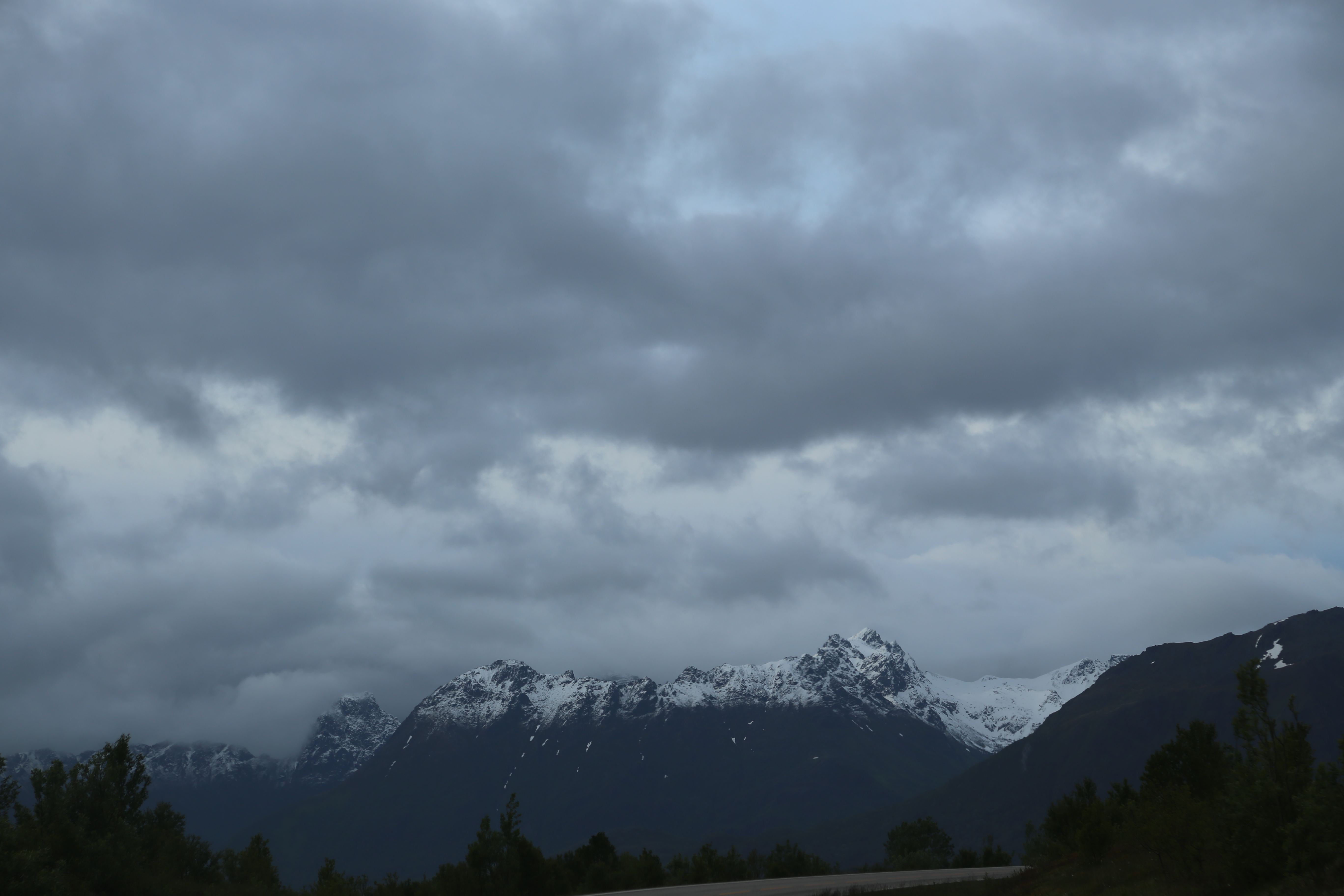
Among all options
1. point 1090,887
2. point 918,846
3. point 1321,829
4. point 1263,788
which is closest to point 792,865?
point 918,846

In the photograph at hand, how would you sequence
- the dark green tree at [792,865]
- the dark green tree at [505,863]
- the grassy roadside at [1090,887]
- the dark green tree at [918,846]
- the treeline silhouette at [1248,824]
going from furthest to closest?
the dark green tree at [918,846] → the dark green tree at [792,865] → the dark green tree at [505,863] → the grassy roadside at [1090,887] → the treeline silhouette at [1248,824]

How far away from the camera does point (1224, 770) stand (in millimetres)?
46188

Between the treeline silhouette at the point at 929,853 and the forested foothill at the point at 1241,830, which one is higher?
the forested foothill at the point at 1241,830

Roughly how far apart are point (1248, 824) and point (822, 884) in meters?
36.6

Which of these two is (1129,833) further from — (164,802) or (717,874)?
(164,802)

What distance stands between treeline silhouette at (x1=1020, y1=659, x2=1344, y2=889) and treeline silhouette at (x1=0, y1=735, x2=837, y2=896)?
3837cm

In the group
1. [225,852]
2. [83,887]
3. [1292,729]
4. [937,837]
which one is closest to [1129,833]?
[1292,729]

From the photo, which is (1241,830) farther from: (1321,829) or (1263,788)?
(1321,829)

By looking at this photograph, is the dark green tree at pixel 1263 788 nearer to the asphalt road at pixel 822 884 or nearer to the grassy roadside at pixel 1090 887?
the grassy roadside at pixel 1090 887

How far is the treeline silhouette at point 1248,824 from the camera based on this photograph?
88.8 feet

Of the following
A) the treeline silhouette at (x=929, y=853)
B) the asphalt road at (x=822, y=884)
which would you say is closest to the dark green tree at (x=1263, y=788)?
the asphalt road at (x=822, y=884)

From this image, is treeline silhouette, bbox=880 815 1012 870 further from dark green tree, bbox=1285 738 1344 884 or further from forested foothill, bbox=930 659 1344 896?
dark green tree, bbox=1285 738 1344 884

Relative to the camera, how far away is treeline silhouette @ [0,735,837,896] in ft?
171

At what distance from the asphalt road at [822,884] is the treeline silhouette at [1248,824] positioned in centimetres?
1405
